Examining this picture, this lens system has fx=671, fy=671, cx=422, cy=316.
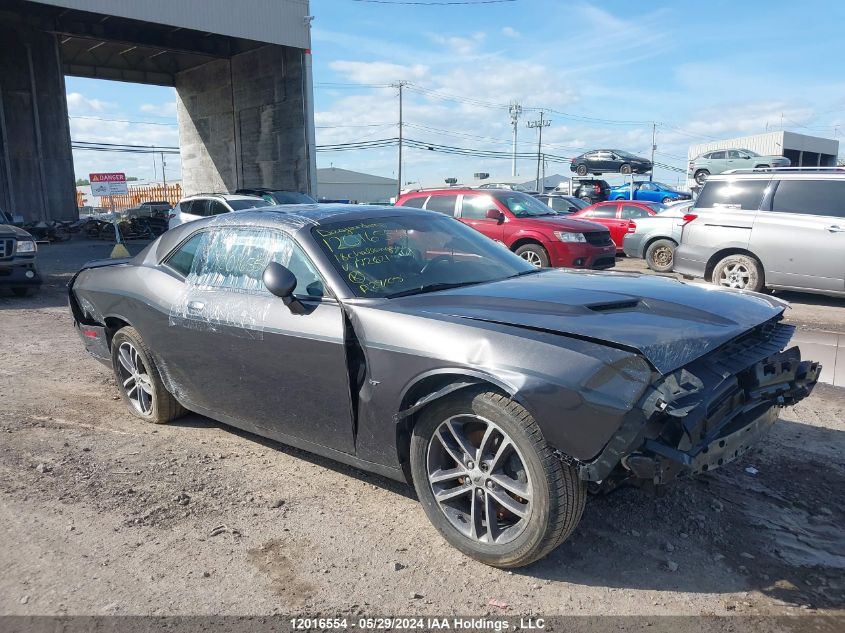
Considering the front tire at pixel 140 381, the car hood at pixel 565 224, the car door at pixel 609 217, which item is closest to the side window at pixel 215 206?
the car hood at pixel 565 224

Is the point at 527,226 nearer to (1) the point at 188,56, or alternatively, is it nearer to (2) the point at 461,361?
(2) the point at 461,361

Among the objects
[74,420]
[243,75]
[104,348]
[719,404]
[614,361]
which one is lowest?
[74,420]

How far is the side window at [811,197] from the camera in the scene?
8966 millimetres

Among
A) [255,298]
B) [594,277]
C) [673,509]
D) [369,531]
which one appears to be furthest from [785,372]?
[255,298]

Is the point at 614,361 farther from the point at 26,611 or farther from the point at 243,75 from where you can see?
the point at 243,75

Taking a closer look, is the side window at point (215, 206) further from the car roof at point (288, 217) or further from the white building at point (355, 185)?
the white building at point (355, 185)

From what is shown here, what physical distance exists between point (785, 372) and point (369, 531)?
2160 mm

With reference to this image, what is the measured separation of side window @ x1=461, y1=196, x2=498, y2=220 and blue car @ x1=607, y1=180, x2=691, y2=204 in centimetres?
1984

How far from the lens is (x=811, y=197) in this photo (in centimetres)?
924

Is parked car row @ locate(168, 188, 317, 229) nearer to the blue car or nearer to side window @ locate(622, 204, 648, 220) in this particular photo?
side window @ locate(622, 204, 648, 220)

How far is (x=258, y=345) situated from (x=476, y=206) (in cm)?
907

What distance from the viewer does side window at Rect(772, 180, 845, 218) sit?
8966 mm

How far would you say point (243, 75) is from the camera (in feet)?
101

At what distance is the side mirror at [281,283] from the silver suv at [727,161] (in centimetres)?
3031
